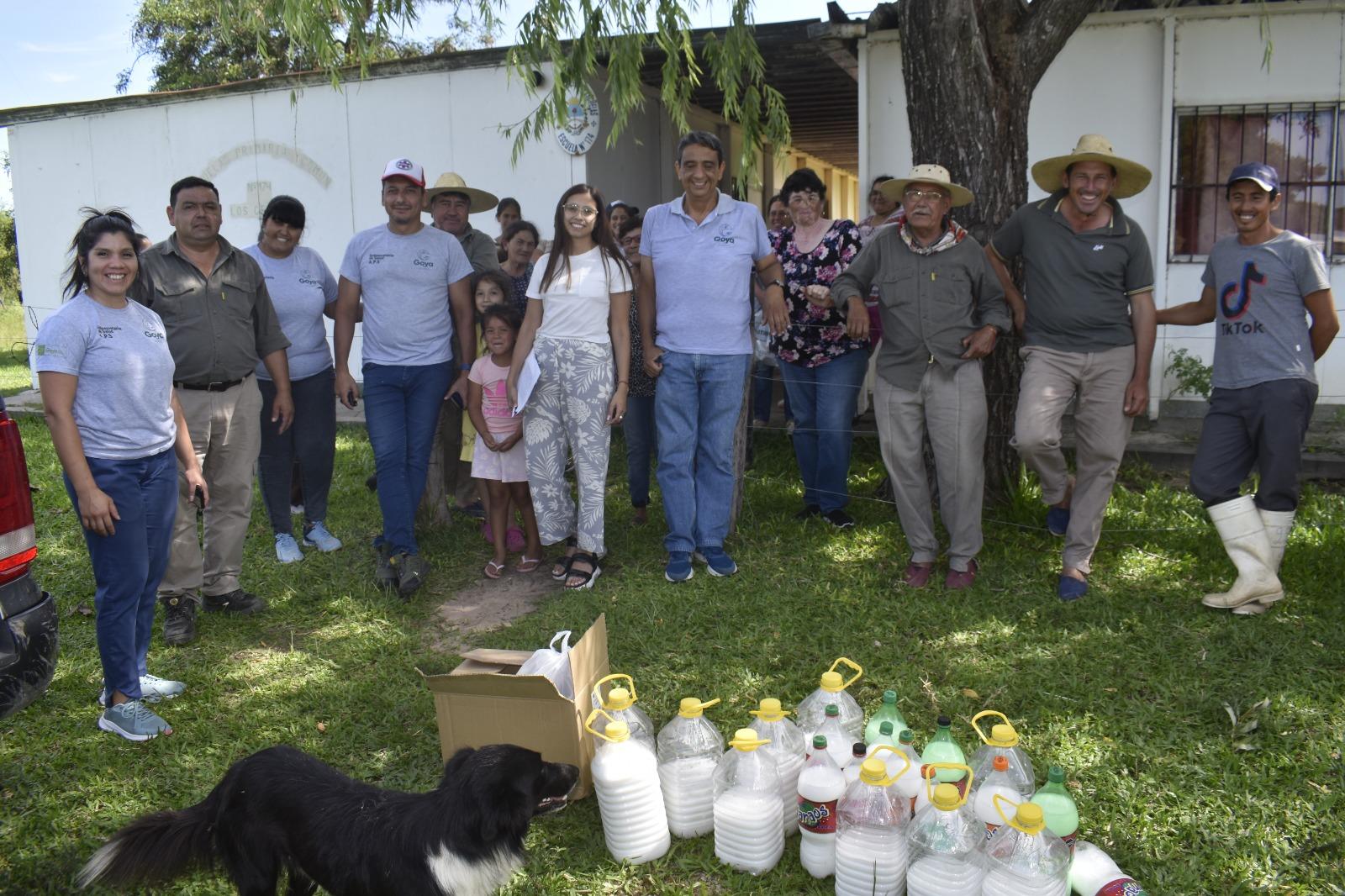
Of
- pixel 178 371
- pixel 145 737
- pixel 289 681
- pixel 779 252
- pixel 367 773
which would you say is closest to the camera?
pixel 367 773

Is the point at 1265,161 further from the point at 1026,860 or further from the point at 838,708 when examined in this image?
the point at 1026,860

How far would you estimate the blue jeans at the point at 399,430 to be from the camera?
5273 mm

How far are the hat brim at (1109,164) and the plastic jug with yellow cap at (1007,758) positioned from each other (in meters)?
2.82

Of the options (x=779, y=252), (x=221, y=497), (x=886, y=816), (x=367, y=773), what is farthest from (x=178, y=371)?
(x=886, y=816)

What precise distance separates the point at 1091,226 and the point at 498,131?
675 centimetres

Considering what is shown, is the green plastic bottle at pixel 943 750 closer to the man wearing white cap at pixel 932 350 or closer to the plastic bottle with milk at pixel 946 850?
the plastic bottle with milk at pixel 946 850

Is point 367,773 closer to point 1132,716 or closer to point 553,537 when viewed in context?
point 553,537

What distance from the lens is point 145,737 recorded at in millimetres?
3711

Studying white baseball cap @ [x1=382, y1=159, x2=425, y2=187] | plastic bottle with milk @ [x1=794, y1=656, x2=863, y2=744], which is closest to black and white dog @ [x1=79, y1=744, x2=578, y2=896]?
plastic bottle with milk @ [x1=794, y1=656, x2=863, y2=744]

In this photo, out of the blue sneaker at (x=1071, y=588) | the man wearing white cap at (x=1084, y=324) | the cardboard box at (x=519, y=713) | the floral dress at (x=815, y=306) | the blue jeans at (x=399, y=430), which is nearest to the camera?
the cardboard box at (x=519, y=713)

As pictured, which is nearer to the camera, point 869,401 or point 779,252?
point 779,252

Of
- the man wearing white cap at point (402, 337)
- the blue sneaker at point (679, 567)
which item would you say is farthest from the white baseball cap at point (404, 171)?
the blue sneaker at point (679, 567)

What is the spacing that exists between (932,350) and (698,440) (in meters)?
1.24

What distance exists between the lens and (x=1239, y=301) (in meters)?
4.51
